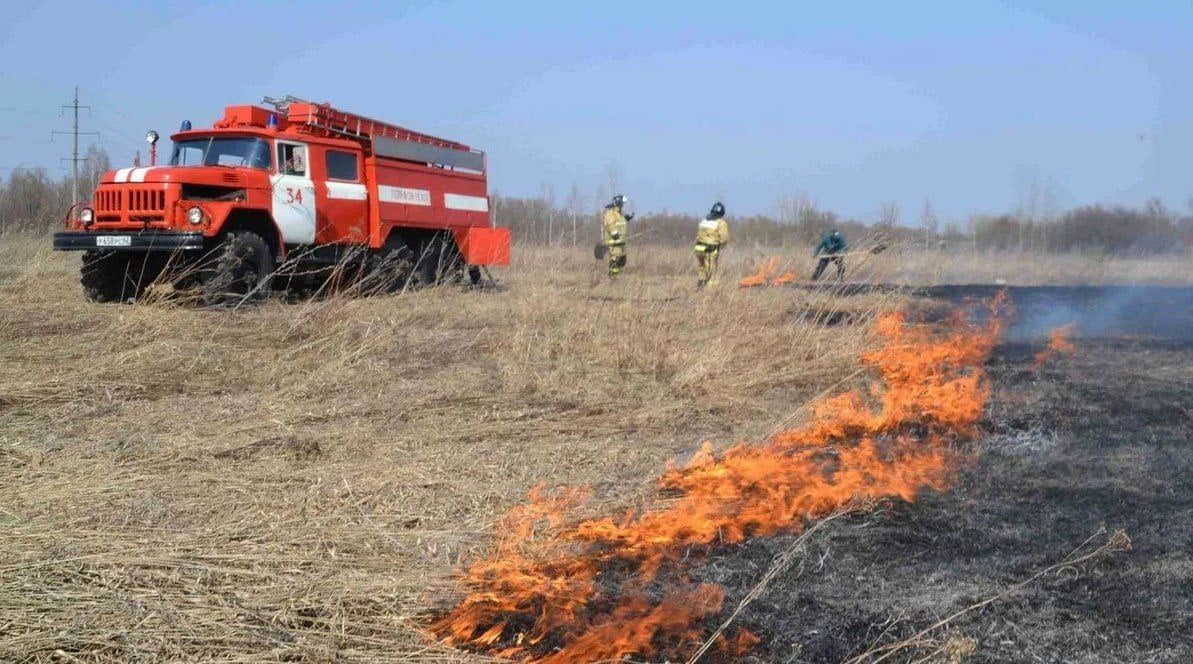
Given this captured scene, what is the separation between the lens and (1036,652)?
9.27ft

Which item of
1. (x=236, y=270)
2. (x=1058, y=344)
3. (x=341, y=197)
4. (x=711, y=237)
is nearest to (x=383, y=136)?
(x=341, y=197)

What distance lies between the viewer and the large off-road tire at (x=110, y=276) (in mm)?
11008

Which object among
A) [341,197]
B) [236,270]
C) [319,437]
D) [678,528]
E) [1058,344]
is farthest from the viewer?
[341,197]

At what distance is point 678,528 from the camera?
13.0 feet

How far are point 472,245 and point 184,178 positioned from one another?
5.18 metres

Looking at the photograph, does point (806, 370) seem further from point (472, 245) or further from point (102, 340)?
point (472, 245)

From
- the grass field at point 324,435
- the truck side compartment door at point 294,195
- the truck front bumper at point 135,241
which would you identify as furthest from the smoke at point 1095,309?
the truck front bumper at point 135,241

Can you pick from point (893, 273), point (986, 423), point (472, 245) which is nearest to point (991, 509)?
point (986, 423)

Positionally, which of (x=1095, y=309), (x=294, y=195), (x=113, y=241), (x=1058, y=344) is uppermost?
(x=294, y=195)

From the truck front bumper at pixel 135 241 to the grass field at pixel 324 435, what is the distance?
676 millimetres

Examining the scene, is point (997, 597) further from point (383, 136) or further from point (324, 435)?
point (383, 136)

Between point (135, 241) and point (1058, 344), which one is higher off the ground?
point (135, 241)

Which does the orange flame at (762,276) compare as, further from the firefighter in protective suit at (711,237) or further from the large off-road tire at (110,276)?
the large off-road tire at (110,276)

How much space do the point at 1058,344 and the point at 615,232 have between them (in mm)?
8125
